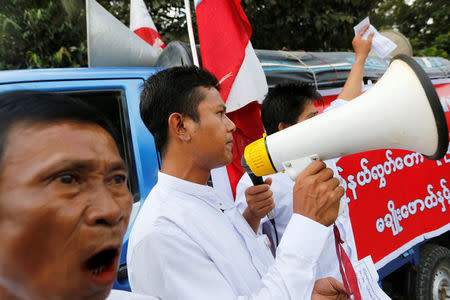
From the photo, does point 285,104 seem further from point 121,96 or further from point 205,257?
point 205,257

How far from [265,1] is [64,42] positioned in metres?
3.75

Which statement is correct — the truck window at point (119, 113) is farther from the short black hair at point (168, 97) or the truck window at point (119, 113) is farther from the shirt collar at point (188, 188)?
the shirt collar at point (188, 188)

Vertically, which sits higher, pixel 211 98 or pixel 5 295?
pixel 211 98

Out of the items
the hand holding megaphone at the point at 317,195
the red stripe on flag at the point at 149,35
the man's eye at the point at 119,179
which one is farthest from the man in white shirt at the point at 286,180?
the red stripe on flag at the point at 149,35

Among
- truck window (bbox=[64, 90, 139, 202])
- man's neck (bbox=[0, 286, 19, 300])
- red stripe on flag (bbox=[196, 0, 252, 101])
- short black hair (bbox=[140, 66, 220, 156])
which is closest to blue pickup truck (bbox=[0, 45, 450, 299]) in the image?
truck window (bbox=[64, 90, 139, 202])

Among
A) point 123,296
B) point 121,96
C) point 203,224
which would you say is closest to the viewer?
point 123,296

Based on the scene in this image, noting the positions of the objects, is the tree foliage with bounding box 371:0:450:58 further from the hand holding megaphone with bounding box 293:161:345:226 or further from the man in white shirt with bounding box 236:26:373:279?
the hand holding megaphone with bounding box 293:161:345:226

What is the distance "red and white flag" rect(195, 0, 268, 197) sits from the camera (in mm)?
2098

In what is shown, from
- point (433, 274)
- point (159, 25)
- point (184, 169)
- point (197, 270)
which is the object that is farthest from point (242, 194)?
point (159, 25)

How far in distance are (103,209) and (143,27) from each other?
3102mm

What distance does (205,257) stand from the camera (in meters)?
0.96

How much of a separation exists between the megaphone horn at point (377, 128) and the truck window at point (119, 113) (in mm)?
739

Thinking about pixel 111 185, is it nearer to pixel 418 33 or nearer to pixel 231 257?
pixel 231 257

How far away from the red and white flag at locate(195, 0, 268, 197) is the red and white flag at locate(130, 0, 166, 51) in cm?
110
